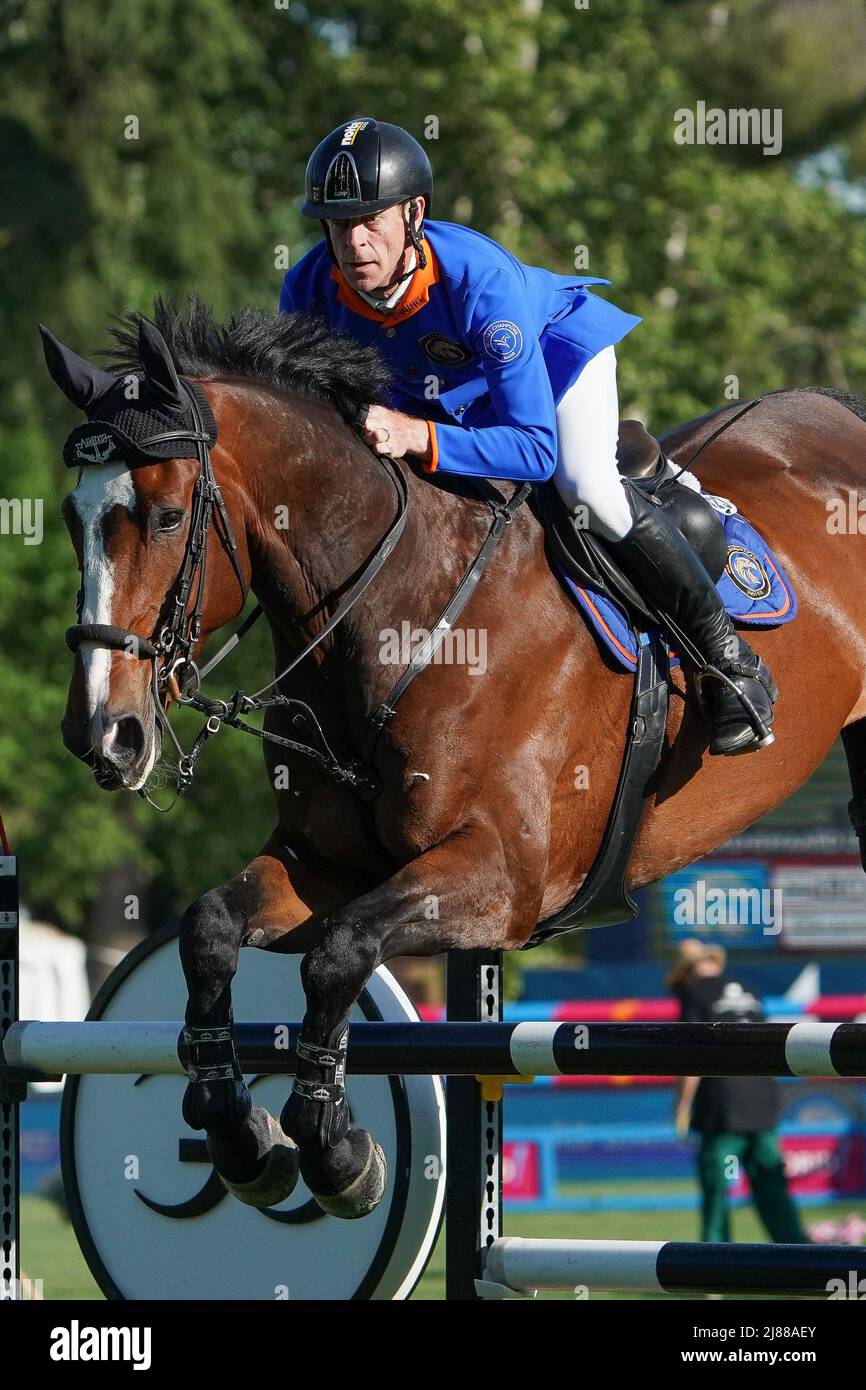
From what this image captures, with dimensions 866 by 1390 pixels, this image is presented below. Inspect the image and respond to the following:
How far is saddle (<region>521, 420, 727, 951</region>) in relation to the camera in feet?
15.5

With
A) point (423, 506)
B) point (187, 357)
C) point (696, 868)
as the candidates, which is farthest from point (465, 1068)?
point (696, 868)

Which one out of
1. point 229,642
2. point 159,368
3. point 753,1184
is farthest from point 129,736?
point 753,1184

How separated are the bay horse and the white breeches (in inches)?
5.9

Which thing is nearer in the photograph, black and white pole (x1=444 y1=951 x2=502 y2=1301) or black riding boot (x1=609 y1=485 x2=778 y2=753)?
black riding boot (x1=609 y1=485 x2=778 y2=753)

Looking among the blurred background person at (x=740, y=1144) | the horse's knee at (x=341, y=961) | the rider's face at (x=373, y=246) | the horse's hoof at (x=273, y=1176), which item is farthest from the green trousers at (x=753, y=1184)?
the rider's face at (x=373, y=246)

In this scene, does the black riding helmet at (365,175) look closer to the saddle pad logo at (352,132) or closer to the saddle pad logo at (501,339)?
the saddle pad logo at (352,132)

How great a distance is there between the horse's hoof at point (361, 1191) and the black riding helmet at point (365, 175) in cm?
201

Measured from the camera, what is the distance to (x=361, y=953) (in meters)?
4.11

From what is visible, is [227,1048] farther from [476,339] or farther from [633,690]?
[476,339]

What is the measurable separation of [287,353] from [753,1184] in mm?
5559

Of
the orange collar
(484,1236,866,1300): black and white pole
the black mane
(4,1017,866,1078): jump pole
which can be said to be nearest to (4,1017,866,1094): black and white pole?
(4,1017,866,1078): jump pole

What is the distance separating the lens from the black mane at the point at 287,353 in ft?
14.8

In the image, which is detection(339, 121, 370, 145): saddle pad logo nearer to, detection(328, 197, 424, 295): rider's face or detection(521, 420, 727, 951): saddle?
detection(328, 197, 424, 295): rider's face
